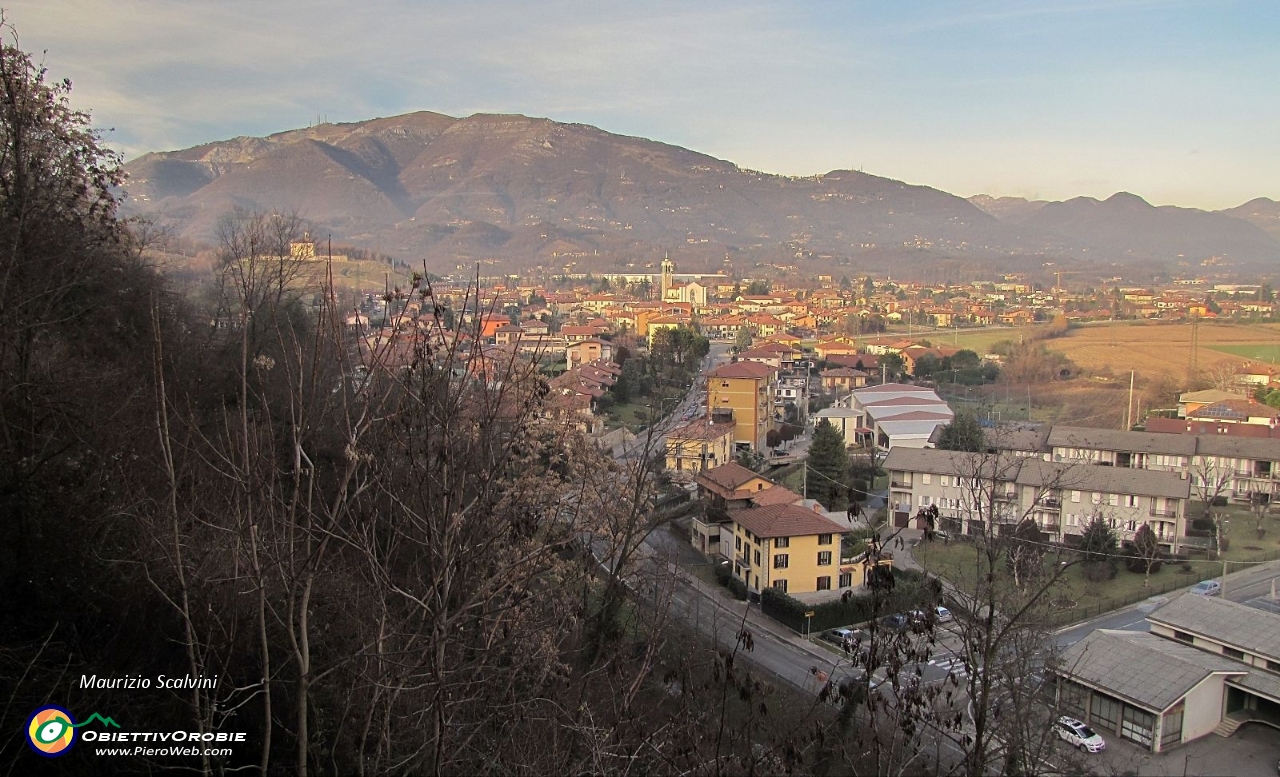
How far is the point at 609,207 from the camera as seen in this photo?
11488 cm

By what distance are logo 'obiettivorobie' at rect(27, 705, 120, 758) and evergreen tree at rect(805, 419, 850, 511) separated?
1099 centimetres

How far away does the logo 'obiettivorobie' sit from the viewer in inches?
78.1

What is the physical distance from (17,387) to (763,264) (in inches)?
2983

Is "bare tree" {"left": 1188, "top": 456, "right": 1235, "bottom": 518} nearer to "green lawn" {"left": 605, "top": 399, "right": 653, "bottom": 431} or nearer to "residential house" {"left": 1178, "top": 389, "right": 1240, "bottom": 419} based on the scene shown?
"residential house" {"left": 1178, "top": 389, "right": 1240, "bottom": 419}

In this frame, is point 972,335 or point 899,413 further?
point 972,335

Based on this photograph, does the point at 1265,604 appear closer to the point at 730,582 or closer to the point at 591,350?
the point at 730,582

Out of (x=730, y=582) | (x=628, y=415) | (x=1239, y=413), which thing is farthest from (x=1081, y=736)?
(x=1239, y=413)

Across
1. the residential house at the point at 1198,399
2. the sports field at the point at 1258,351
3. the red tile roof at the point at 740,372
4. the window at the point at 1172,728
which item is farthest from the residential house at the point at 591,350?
the sports field at the point at 1258,351

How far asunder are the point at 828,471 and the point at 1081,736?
6.36m

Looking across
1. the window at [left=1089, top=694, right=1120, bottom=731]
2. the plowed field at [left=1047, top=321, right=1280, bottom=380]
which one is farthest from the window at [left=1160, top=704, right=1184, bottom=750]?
the plowed field at [left=1047, top=321, right=1280, bottom=380]

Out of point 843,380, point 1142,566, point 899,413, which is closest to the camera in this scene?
point 1142,566

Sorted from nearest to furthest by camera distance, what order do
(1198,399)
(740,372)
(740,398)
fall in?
(740,372) → (740,398) → (1198,399)

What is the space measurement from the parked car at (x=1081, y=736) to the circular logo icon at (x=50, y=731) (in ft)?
20.7

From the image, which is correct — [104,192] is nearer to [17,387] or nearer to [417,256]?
[17,387]
